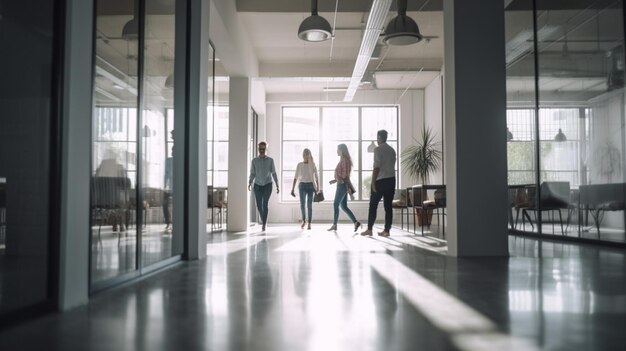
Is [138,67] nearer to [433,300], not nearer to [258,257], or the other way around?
[258,257]

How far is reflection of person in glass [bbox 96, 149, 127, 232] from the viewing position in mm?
2994

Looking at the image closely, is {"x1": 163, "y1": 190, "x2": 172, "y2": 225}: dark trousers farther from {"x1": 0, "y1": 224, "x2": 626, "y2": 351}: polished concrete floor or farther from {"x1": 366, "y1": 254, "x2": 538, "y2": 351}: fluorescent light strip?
{"x1": 366, "y1": 254, "x2": 538, "y2": 351}: fluorescent light strip

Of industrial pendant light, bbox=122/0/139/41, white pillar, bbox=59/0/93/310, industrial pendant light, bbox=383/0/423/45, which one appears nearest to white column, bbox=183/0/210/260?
industrial pendant light, bbox=122/0/139/41

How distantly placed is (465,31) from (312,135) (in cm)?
890

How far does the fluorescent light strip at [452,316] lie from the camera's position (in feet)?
6.17

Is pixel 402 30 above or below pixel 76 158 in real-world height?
above

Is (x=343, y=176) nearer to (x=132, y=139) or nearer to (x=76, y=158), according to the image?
(x=132, y=139)

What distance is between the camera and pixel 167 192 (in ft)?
13.6

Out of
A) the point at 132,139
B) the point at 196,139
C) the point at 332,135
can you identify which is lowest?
the point at 132,139

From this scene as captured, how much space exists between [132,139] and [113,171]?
36 cm

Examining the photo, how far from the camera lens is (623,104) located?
18.9 ft

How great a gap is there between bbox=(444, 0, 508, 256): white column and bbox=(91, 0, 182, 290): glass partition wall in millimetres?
2661

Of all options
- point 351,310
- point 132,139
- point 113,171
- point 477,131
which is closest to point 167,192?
point 132,139

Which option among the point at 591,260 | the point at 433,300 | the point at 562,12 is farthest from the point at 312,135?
the point at 433,300
